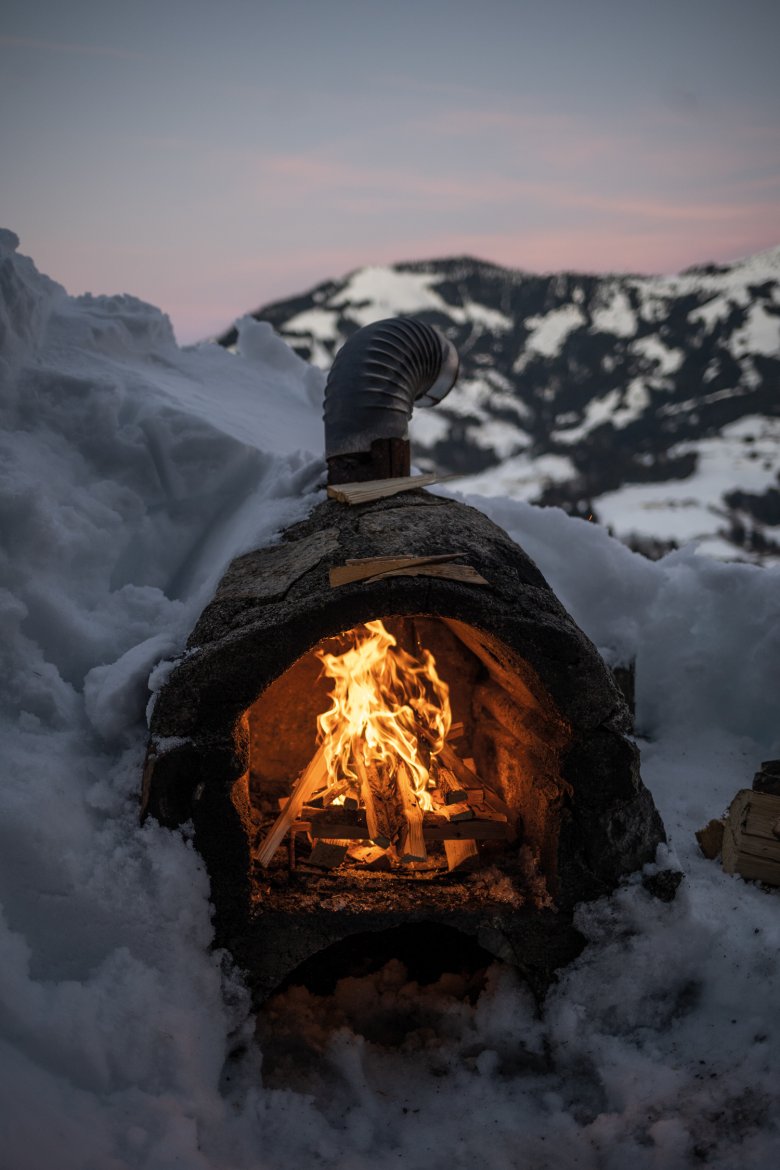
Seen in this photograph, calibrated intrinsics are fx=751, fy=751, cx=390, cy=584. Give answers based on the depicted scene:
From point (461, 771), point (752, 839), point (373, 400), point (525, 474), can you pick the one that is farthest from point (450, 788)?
point (525, 474)

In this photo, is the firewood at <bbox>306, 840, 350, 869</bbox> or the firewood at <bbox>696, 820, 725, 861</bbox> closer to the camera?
the firewood at <bbox>306, 840, 350, 869</bbox>

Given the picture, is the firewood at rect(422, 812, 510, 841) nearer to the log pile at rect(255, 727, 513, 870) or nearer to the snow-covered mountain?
the log pile at rect(255, 727, 513, 870)

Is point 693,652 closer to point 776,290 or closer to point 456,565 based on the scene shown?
point 456,565

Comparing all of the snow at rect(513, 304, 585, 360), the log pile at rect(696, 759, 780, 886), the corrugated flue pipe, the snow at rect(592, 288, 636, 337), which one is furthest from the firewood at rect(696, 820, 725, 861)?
the snow at rect(592, 288, 636, 337)

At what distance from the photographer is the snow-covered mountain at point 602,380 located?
53.2 ft

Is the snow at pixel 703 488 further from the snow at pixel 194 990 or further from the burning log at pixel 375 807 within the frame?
the snow at pixel 194 990

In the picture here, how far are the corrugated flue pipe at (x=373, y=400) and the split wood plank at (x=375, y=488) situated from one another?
18cm

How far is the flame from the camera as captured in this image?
388 centimetres

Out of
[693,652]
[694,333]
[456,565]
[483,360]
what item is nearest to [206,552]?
[456,565]

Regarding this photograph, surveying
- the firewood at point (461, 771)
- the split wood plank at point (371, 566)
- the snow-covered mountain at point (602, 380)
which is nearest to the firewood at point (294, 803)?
the firewood at point (461, 771)

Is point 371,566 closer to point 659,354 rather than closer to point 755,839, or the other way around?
point 755,839

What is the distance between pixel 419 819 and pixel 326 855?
48 cm

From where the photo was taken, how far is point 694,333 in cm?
1914

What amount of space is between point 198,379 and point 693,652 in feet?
14.7
